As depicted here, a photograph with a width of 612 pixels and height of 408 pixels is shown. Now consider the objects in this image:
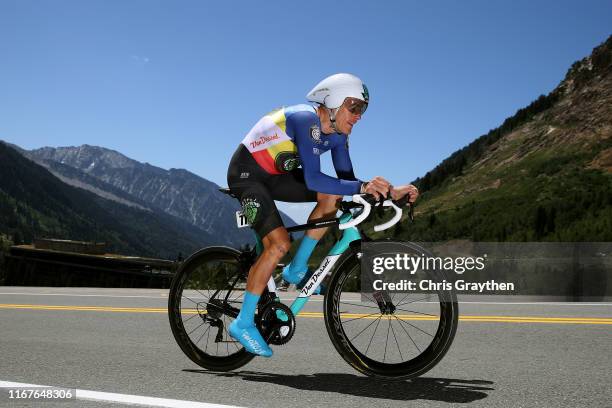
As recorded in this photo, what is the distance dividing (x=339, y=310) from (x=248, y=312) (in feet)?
2.29

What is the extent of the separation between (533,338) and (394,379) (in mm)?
2643

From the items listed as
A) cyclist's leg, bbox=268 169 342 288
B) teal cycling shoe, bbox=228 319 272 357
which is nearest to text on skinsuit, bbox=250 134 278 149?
cyclist's leg, bbox=268 169 342 288

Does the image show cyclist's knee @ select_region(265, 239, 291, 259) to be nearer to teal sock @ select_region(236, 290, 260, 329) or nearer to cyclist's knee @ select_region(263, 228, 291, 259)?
cyclist's knee @ select_region(263, 228, 291, 259)

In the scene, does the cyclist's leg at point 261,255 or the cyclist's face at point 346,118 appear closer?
the cyclist's face at point 346,118

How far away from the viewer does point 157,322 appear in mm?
8266

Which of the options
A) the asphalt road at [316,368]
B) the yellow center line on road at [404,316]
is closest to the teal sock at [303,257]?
the yellow center line on road at [404,316]

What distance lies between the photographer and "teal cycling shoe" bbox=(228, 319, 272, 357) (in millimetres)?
4844

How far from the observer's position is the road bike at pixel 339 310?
4516 millimetres

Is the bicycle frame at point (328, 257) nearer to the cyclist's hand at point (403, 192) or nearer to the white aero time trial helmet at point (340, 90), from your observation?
the cyclist's hand at point (403, 192)

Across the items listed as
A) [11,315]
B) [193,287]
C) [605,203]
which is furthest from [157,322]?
[605,203]

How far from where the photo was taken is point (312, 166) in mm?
4648

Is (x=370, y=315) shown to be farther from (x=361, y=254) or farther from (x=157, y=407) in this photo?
(x=157, y=407)

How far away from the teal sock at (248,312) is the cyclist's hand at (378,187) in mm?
1178

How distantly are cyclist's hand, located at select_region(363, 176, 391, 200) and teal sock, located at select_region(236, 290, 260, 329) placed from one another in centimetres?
118
